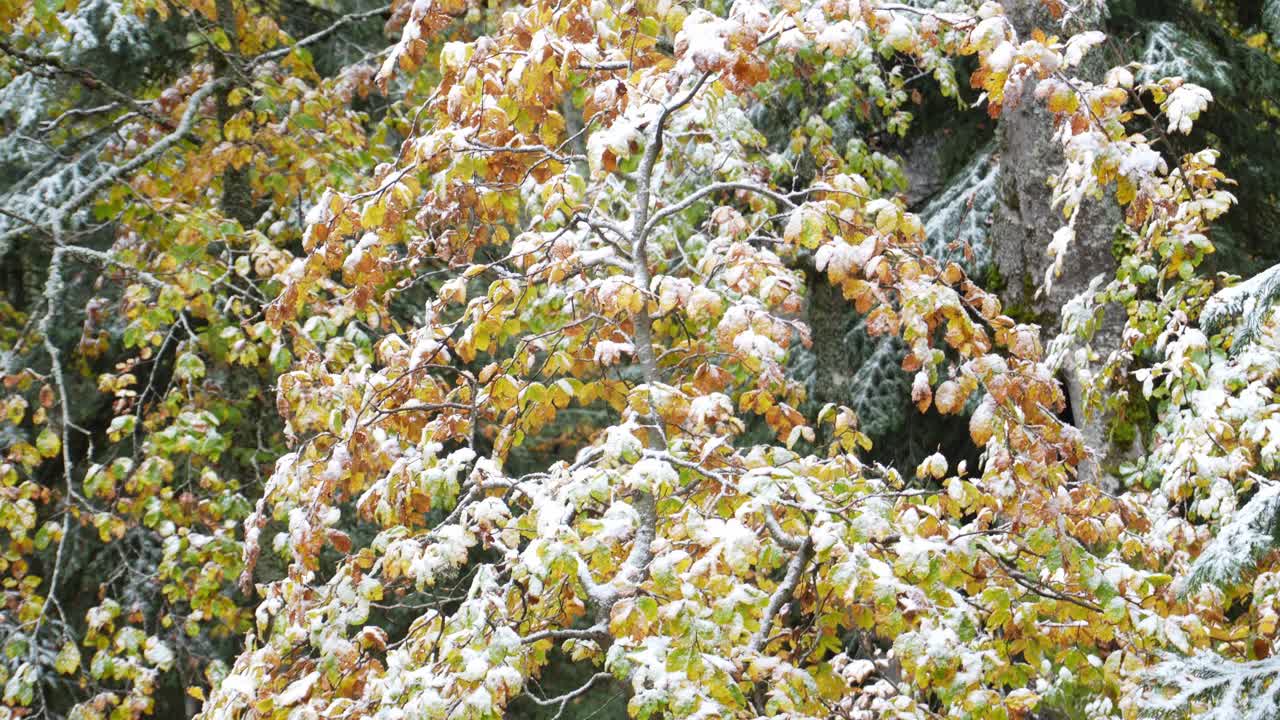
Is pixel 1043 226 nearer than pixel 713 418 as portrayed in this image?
No

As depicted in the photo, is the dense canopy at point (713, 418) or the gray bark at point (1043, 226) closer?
the dense canopy at point (713, 418)

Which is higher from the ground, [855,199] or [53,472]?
[855,199]

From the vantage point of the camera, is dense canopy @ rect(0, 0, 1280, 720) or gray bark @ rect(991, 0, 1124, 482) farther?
gray bark @ rect(991, 0, 1124, 482)

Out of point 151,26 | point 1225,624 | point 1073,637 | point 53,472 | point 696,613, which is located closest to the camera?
point 696,613

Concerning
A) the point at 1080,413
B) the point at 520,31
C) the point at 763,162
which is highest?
the point at 520,31

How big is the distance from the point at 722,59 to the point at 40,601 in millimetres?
5718

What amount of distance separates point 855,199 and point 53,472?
7704 millimetres

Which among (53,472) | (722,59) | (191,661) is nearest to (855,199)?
(722,59)

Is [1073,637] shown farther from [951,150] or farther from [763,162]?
[951,150]

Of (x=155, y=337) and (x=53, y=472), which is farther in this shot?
(x=53, y=472)

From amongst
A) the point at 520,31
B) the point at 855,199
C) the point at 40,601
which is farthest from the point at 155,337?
the point at 855,199

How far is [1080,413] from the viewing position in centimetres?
525

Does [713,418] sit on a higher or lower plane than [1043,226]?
higher

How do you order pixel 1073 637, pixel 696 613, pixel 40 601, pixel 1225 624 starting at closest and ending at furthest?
pixel 696 613 < pixel 1073 637 < pixel 1225 624 < pixel 40 601
